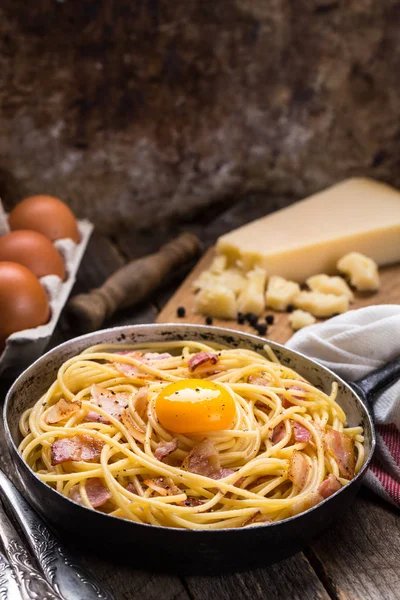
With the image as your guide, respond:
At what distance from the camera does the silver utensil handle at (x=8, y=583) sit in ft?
4.95

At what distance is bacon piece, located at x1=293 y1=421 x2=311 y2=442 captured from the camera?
196 cm

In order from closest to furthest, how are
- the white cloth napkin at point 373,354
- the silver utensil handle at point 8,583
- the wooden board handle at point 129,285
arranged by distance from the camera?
1. the silver utensil handle at point 8,583
2. the white cloth napkin at point 373,354
3. the wooden board handle at point 129,285

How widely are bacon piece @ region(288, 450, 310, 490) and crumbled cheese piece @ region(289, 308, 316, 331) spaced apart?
3.56 feet

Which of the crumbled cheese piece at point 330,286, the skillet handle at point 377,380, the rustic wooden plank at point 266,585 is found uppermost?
the skillet handle at point 377,380

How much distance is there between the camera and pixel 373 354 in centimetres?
237

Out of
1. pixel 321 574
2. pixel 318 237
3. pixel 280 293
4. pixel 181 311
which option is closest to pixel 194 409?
pixel 321 574

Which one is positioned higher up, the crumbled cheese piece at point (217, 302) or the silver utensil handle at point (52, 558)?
the silver utensil handle at point (52, 558)

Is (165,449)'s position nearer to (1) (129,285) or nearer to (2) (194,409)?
(2) (194,409)

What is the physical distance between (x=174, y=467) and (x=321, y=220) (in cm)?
202

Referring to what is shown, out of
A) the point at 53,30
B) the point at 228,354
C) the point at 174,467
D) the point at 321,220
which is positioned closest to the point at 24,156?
the point at 53,30

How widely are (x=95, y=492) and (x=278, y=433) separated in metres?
0.55

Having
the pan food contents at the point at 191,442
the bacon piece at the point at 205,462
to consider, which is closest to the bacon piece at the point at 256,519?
the pan food contents at the point at 191,442

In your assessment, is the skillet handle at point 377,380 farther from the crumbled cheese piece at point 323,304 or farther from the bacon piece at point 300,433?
the crumbled cheese piece at point 323,304

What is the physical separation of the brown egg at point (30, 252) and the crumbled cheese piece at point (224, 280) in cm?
66
